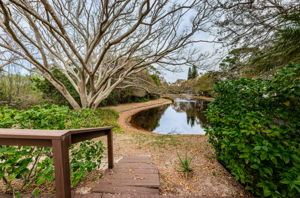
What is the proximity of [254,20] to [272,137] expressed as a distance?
9.66 feet

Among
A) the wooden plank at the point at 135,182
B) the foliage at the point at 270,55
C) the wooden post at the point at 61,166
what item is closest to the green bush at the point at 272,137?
the wooden plank at the point at 135,182

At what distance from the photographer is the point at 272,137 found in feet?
3.95

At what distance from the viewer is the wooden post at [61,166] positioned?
86cm

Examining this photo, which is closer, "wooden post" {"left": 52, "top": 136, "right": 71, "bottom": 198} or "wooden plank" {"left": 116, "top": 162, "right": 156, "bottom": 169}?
"wooden post" {"left": 52, "top": 136, "right": 71, "bottom": 198}

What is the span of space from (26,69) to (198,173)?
8.09 m

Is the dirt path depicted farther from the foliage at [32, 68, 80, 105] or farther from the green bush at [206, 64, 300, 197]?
the foliage at [32, 68, 80, 105]

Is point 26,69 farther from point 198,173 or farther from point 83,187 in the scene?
point 198,173

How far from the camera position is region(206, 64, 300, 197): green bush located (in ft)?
3.51

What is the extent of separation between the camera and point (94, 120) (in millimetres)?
2373

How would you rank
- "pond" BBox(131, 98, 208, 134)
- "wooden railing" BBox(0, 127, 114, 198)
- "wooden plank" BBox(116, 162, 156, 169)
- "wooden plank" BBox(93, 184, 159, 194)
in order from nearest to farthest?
"wooden railing" BBox(0, 127, 114, 198) < "wooden plank" BBox(93, 184, 159, 194) < "wooden plank" BBox(116, 162, 156, 169) < "pond" BBox(131, 98, 208, 134)

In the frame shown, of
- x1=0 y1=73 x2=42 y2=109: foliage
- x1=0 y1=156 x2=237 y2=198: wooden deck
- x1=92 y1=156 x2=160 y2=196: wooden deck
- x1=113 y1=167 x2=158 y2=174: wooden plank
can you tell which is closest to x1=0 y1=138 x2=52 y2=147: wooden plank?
x1=0 y1=156 x2=237 y2=198: wooden deck

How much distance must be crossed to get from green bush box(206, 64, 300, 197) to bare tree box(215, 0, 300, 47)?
1.94 m

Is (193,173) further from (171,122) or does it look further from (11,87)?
(11,87)

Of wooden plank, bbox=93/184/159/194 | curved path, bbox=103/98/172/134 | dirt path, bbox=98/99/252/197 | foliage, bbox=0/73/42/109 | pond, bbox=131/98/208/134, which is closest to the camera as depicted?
wooden plank, bbox=93/184/159/194
